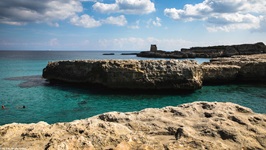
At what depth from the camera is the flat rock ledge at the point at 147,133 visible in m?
4.49

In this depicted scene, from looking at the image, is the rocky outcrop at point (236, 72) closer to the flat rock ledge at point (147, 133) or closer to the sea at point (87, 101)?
the sea at point (87, 101)

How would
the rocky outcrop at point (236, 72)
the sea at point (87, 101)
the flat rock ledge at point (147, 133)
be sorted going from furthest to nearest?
the rocky outcrop at point (236, 72) < the sea at point (87, 101) < the flat rock ledge at point (147, 133)

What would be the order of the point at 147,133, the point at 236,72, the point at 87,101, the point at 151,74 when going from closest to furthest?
the point at 147,133 → the point at 87,101 → the point at 151,74 → the point at 236,72

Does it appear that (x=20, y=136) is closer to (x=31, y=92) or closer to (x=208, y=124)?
(x=208, y=124)

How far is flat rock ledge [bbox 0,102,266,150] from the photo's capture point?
4492 mm

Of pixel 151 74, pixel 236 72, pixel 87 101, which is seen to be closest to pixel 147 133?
pixel 87 101

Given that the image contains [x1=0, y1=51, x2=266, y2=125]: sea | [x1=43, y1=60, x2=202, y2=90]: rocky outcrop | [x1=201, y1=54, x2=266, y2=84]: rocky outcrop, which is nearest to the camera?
[x1=0, y1=51, x2=266, y2=125]: sea

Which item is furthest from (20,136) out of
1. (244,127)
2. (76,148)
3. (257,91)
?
(257,91)

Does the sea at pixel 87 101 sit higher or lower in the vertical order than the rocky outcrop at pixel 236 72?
lower

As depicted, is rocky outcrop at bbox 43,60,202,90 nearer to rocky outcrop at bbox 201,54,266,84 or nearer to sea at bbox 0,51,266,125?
sea at bbox 0,51,266,125

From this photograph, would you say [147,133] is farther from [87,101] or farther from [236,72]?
[236,72]

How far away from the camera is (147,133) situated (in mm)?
5312

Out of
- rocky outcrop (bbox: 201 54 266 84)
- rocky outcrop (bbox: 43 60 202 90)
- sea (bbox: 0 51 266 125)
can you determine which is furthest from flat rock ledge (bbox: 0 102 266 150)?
rocky outcrop (bbox: 201 54 266 84)

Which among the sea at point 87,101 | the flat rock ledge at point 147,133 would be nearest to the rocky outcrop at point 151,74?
the sea at point 87,101
